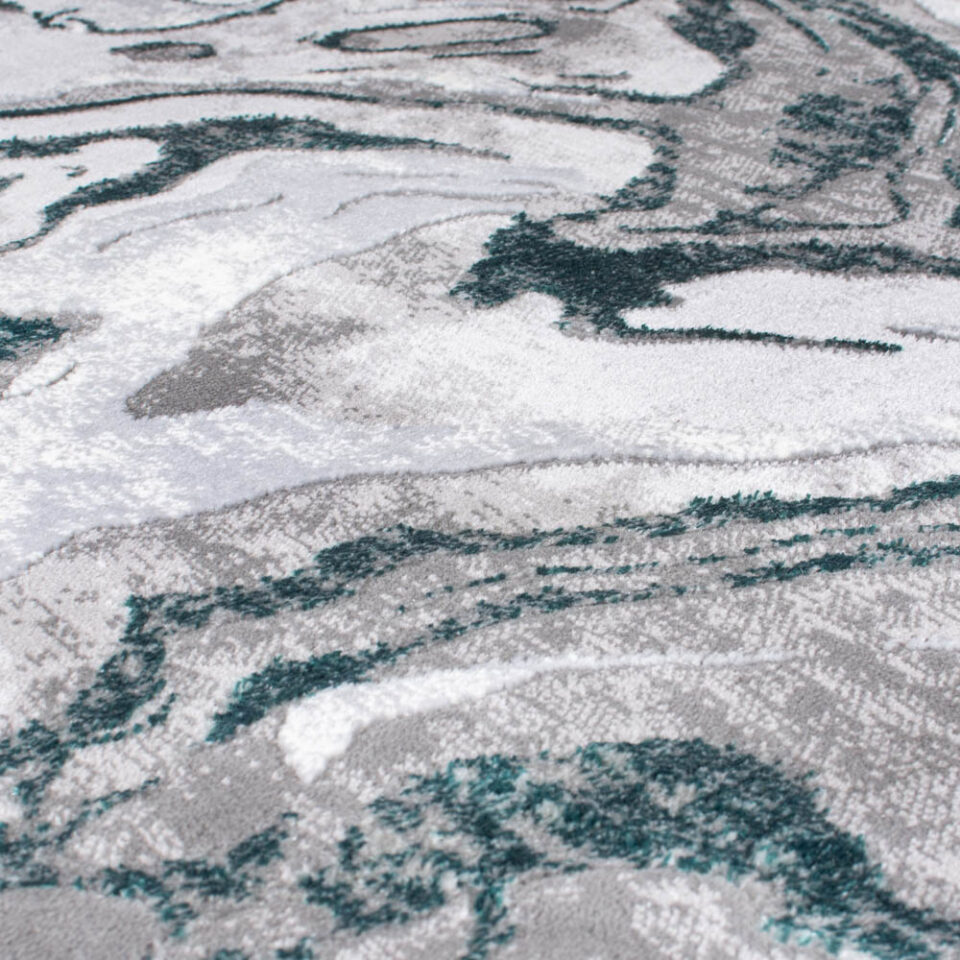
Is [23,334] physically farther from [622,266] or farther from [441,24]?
[441,24]

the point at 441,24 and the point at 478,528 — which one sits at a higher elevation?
the point at 441,24

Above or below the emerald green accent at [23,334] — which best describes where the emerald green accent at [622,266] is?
below

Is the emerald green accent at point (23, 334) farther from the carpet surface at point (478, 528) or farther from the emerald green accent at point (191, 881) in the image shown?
the emerald green accent at point (191, 881)

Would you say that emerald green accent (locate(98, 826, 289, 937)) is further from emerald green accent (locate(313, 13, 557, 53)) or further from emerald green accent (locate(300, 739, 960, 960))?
emerald green accent (locate(313, 13, 557, 53))

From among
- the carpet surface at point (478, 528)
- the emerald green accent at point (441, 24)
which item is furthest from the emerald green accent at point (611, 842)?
the emerald green accent at point (441, 24)

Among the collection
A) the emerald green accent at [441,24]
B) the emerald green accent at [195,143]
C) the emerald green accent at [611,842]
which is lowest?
the emerald green accent at [611,842]

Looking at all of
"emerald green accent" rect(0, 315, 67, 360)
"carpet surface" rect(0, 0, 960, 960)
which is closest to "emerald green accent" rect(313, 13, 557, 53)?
"carpet surface" rect(0, 0, 960, 960)

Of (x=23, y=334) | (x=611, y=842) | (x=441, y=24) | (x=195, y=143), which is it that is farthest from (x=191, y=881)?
(x=441, y=24)
